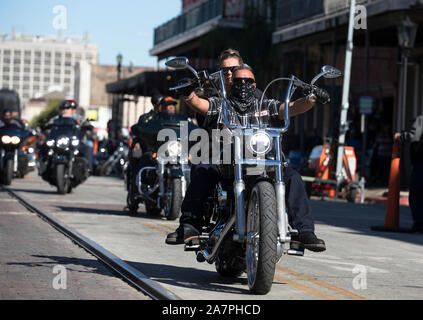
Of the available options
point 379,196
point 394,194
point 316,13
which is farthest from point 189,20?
point 394,194

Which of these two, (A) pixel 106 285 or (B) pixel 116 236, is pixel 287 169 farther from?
(B) pixel 116 236

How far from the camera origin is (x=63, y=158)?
18766mm

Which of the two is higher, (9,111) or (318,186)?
(9,111)

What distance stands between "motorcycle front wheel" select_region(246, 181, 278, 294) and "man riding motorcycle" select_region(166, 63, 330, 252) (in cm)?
48

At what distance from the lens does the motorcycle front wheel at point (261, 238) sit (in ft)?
21.7

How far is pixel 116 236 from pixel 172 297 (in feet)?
15.9

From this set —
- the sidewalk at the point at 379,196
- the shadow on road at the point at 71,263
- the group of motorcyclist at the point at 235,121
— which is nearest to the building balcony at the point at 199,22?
the sidewalk at the point at 379,196

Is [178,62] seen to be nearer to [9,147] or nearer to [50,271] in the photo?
[50,271]

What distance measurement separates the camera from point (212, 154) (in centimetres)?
758

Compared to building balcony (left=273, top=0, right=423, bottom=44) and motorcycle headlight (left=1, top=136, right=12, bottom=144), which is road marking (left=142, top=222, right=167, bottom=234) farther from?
building balcony (left=273, top=0, right=423, bottom=44)

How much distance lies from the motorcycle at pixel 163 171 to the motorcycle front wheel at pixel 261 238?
703 cm

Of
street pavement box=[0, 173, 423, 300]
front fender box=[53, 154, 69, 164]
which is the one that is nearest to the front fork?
street pavement box=[0, 173, 423, 300]

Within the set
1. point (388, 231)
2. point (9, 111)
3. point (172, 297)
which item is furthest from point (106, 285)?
point (9, 111)

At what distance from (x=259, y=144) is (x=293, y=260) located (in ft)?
→ 9.25
